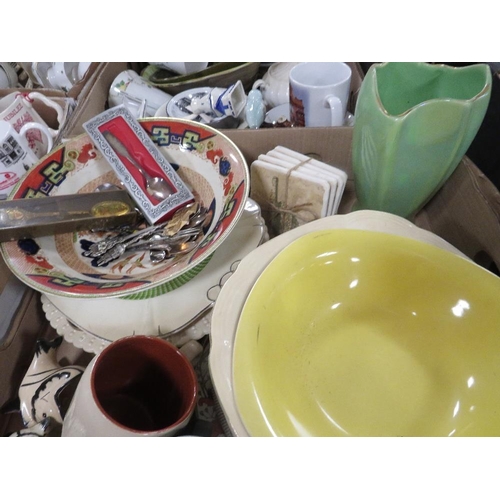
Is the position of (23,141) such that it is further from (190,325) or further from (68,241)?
(190,325)

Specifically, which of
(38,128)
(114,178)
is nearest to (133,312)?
(114,178)

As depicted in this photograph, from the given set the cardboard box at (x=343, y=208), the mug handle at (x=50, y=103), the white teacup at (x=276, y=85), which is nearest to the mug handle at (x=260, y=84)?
the white teacup at (x=276, y=85)

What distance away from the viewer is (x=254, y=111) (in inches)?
25.0

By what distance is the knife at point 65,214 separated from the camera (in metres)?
0.44

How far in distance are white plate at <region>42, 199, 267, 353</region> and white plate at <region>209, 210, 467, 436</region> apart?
9 cm

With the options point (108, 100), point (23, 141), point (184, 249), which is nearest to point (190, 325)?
point (184, 249)

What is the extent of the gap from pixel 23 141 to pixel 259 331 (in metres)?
0.43

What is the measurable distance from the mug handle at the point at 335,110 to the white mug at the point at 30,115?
41 centimetres

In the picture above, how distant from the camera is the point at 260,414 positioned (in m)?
0.30

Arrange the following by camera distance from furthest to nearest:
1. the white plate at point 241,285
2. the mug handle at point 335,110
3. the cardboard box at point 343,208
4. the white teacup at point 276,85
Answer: the white teacup at point 276,85
the mug handle at point 335,110
the cardboard box at point 343,208
the white plate at point 241,285

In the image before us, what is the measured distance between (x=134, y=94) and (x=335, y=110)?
0.36 m

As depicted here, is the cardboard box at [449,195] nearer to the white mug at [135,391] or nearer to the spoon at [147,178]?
the spoon at [147,178]

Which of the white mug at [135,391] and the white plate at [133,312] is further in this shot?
the white plate at [133,312]

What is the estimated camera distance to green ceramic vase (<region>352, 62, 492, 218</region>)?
391 mm
